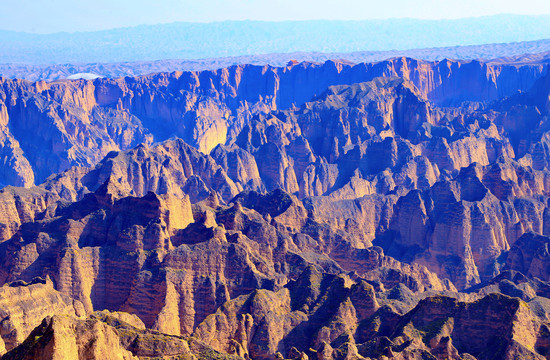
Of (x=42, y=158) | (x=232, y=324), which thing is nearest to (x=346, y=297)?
(x=232, y=324)

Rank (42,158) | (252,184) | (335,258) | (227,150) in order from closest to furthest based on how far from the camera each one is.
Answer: (335,258)
(252,184)
(227,150)
(42,158)

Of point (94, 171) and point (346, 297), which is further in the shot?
point (94, 171)

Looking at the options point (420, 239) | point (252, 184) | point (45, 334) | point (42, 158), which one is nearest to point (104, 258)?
point (45, 334)

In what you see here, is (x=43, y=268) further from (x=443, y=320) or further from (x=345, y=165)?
(x=345, y=165)

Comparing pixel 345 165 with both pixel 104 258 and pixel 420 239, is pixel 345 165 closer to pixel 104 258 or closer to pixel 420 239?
pixel 420 239

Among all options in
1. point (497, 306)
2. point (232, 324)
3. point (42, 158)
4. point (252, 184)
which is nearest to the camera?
point (497, 306)

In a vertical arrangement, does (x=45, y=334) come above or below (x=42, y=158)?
above

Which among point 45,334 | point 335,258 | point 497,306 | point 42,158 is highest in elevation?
point 45,334
